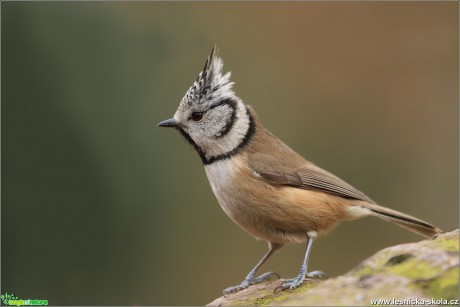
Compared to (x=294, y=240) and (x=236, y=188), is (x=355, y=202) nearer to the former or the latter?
(x=294, y=240)

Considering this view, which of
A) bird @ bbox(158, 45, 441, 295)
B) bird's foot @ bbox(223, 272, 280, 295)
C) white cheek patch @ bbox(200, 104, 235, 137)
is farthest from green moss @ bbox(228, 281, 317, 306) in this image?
white cheek patch @ bbox(200, 104, 235, 137)

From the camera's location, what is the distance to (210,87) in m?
4.38

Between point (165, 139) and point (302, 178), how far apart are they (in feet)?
10.1

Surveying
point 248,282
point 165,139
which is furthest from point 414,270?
point 165,139

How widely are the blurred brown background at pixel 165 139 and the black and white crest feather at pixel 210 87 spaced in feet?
8.94

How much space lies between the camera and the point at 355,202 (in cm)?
438

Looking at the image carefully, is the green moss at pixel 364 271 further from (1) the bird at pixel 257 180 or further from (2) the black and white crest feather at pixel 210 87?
(2) the black and white crest feather at pixel 210 87

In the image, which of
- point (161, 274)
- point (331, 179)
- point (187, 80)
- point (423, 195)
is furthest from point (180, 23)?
point (331, 179)

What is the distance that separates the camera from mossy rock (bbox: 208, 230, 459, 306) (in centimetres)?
258

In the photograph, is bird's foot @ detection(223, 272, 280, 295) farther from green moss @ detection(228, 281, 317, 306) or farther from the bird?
green moss @ detection(228, 281, 317, 306)

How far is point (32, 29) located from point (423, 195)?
4.93 meters

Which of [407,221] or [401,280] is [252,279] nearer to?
[407,221]

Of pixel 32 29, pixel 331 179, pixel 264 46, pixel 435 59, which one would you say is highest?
pixel 32 29

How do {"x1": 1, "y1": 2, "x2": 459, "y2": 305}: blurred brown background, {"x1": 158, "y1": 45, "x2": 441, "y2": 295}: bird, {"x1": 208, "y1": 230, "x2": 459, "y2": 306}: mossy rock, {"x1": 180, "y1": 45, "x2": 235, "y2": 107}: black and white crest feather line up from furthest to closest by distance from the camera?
{"x1": 1, "y1": 2, "x2": 459, "y2": 305}: blurred brown background < {"x1": 180, "y1": 45, "x2": 235, "y2": 107}: black and white crest feather < {"x1": 158, "y1": 45, "x2": 441, "y2": 295}: bird < {"x1": 208, "y1": 230, "x2": 459, "y2": 306}: mossy rock
